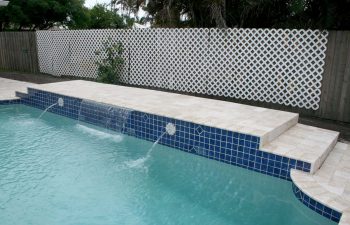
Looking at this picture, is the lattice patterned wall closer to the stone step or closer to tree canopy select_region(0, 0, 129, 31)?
the stone step

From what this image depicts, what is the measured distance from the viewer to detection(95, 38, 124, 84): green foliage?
29.8 ft

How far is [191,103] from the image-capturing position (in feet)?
18.6

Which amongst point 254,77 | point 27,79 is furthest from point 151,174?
point 27,79

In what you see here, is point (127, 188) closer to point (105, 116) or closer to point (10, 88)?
point (105, 116)

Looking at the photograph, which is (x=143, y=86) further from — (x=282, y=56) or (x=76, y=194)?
(x=76, y=194)

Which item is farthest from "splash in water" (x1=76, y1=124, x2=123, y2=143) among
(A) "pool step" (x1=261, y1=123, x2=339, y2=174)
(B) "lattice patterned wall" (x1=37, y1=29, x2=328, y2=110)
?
(B) "lattice patterned wall" (x1=37, y1=29, x2=328, y2=110)

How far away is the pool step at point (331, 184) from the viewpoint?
2.87 metres

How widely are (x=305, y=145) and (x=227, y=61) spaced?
140 inches

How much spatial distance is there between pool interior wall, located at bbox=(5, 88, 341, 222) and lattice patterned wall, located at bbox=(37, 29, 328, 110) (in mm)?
2831

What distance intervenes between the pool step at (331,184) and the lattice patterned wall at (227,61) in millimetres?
2624

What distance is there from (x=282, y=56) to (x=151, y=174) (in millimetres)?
3927

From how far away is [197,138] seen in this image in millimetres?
4469

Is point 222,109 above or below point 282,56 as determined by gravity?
below

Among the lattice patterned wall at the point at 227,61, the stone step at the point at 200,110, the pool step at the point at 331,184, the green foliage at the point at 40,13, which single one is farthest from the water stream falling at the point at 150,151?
the green foliage at the point at 40,13
